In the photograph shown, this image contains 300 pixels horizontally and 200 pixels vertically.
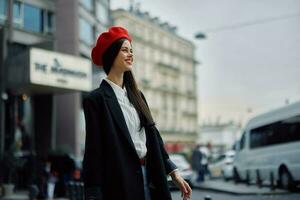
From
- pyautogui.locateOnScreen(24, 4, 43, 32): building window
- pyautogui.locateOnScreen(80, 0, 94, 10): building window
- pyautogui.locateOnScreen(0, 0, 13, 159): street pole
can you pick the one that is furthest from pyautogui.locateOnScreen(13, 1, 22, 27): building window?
pyautogui.locateOnScreen(80, 0, 94, 10): building window

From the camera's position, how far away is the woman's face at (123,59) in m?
3.20

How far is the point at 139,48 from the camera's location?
69500 millimetres

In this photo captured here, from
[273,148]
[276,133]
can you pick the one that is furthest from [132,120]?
[273,148]

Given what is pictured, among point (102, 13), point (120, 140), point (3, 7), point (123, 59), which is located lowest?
point (120, 140)

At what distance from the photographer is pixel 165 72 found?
7562cm

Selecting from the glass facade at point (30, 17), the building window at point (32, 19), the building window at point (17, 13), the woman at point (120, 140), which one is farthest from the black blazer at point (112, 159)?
the building window at point (32, 19)

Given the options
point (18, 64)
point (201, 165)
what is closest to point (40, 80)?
point (18, 64)

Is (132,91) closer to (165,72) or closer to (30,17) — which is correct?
(30,17)

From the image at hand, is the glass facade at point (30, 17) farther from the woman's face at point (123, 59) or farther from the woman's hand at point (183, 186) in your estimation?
the woman's hand at point (183, 186)

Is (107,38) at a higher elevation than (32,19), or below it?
below

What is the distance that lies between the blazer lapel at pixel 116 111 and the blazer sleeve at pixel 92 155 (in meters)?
0.08

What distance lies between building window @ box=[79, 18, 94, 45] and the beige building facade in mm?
30721

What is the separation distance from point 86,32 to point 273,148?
1814cm

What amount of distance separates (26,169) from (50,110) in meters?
4.75
